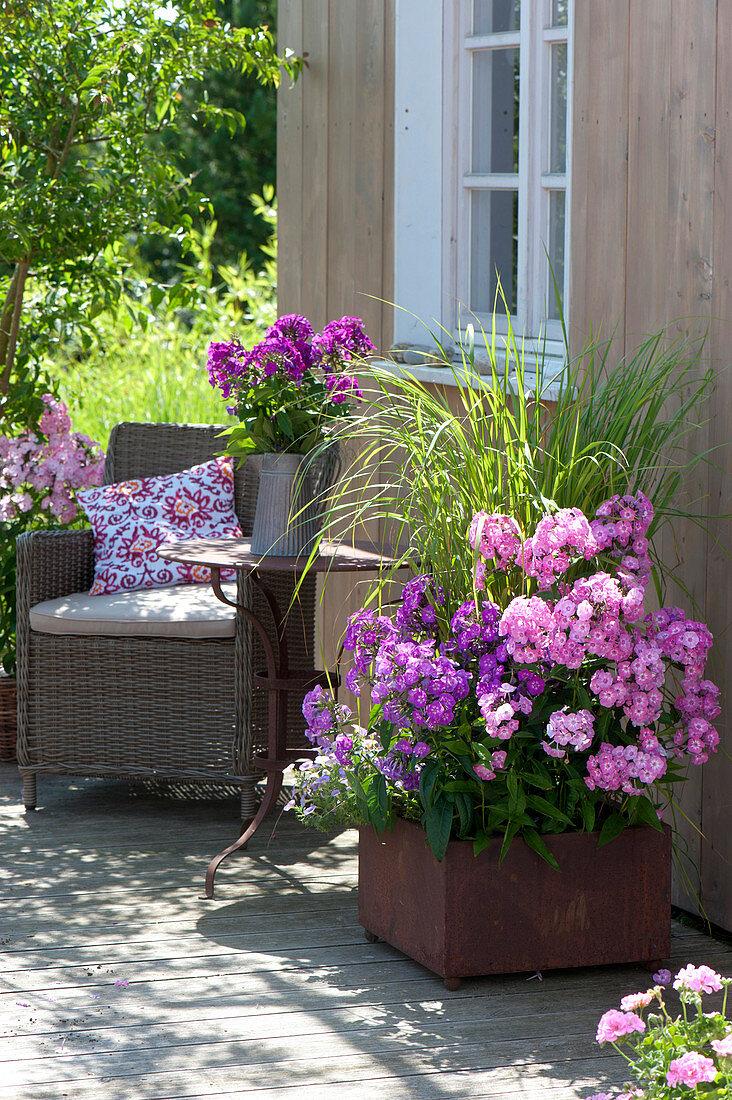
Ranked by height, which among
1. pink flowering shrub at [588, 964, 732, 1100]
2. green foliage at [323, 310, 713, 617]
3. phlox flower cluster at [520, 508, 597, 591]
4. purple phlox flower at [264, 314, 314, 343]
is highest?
purple phlox flower at [264, 314, 314, 343]

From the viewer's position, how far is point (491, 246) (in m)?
3.62

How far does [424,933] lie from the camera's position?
8.27ft

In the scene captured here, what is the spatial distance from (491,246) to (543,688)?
1.60 m

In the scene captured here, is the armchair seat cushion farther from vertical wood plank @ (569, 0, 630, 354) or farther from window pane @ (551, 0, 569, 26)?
window pane @ (551, 0, 569, 26)

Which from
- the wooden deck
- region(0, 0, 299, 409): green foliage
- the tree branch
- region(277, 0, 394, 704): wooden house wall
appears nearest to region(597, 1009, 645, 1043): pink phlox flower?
the wooden deck

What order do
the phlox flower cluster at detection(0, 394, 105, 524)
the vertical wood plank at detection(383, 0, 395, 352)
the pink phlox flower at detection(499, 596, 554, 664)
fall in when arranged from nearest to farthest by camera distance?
the pink phlox flower at detection(499, 596, 554, 664)
the vertical wood plank at detection(383, 0, 395, 352)
the phlox flower cluster at detection(0, 394, 105, 524)

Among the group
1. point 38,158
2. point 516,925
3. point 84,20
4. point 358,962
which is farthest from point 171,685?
point 84,20

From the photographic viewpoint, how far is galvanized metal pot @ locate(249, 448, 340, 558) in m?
2.97

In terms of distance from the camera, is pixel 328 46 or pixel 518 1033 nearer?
pixel 518 1033

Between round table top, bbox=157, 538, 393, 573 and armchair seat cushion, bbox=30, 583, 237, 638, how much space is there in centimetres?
27

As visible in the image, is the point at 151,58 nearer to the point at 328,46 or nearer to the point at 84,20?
the point at 84,20

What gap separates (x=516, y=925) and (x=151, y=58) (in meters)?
2.67

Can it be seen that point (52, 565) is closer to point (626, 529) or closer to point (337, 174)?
point (337, 174)

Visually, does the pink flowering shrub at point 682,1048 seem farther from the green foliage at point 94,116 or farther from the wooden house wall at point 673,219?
the green foliage at point 94,116
